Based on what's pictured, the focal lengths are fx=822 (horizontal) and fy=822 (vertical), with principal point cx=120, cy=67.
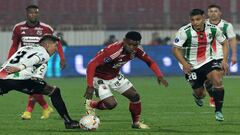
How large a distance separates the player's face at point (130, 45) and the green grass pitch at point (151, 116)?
127 centimetres

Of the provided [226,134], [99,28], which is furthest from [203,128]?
[99,28]

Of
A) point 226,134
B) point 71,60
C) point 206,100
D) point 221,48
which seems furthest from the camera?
point 71,60

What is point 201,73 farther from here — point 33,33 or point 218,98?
point 33,33

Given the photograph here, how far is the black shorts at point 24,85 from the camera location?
1265 centimetres

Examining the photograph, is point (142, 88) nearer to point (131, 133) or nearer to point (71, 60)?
point (71, 60)

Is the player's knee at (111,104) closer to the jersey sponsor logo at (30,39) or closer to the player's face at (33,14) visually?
the jersey sponsor logo at (30,39)

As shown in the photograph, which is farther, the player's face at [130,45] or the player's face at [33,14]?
the player's face at [33,14]

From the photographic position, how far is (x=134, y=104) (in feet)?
43.8

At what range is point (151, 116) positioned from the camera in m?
15.8

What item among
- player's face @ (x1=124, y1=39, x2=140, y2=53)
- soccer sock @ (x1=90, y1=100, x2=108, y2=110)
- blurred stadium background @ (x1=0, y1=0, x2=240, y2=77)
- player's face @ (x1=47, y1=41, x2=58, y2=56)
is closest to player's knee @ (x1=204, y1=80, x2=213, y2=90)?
soccer sock @ (x1=90, y1=100, x2=108, y2=110)

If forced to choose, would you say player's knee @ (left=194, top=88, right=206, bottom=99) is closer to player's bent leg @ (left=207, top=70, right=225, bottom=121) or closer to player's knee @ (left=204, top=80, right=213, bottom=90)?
player's knee @ (left=204, top=80, right=213, bottom=90)

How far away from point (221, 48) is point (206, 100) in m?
5.23

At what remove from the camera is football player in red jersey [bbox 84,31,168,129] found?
42.3 ft

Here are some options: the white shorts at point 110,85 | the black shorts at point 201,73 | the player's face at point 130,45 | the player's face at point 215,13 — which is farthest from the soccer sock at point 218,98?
the player's face at point 215,13
